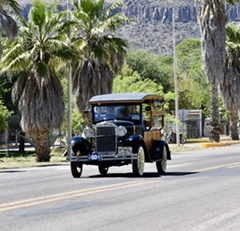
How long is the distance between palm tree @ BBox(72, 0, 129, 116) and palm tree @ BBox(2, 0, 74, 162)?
4.94m

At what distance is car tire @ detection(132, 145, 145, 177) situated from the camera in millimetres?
21500

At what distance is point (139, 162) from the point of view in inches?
859

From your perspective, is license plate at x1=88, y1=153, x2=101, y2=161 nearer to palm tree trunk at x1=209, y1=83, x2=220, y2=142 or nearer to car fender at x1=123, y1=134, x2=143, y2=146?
car fender at x1=123, y1=134, x2=143, y2=146

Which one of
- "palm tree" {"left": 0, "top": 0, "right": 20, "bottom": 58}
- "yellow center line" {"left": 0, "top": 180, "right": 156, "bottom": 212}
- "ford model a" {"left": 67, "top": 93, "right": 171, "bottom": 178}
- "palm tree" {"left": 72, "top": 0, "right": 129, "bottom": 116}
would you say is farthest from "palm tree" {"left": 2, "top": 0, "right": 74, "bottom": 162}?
"yellow center line" {"left": 0, "top": 180, "right": 156, "bottom": 212}

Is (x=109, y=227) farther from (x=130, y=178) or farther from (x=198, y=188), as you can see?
(x=130, y=178)

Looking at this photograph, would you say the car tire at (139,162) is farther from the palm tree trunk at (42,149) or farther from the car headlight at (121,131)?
the palm tree trunk at (42,149)

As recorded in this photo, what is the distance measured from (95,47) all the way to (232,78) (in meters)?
19.5

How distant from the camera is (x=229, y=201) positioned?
14.5m

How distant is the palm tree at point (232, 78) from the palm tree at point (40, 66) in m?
23.6

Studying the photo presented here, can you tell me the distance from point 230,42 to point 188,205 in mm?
47461

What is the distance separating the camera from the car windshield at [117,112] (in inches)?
901

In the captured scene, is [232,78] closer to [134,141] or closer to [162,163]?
[162,163]

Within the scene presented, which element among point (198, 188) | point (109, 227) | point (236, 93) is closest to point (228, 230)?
point (109, 227)

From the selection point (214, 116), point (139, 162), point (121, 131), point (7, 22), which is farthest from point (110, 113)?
point (214, 116)
